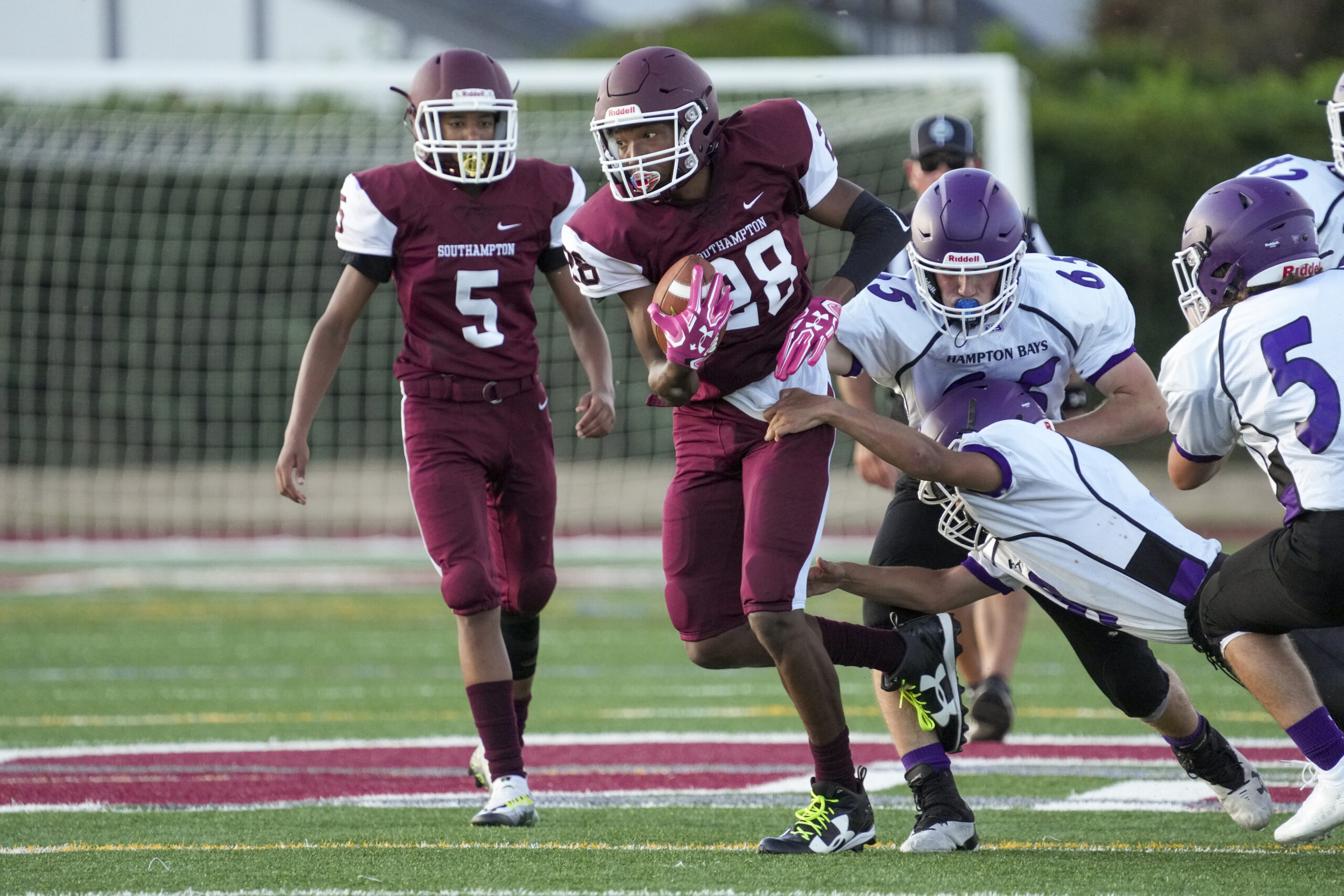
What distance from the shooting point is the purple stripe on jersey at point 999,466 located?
3650 millimetres

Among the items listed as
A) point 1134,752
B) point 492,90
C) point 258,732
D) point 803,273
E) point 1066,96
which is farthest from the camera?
point 1066,96

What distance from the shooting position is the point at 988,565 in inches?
154

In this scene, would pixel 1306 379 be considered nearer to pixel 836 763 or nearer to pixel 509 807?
pixel 836 763

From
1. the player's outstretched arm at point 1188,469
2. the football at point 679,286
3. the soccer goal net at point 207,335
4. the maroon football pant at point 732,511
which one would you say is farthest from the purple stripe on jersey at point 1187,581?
the soccer goal net at point 207,335

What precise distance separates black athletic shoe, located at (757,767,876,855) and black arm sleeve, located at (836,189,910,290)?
116 centimetres

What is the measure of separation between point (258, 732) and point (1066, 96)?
15.0m

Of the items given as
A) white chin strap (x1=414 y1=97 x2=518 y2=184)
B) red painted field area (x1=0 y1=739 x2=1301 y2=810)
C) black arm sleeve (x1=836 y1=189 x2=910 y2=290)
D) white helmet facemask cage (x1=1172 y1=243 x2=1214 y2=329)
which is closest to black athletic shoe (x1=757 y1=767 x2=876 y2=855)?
red painted field area (x1=0 y1=739 x2=1301 y2=810)

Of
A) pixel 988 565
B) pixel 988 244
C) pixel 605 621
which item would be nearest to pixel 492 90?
pixel 988 244

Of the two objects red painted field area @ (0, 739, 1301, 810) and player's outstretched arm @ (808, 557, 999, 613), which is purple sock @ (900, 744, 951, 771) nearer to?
player's outstretched arm @ (808, 557, 999, 613)

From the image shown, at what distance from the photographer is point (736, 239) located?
157 inches

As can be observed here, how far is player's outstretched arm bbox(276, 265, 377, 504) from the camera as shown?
15.0ft

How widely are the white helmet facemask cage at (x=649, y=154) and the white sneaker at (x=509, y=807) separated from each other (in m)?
→ 1.52

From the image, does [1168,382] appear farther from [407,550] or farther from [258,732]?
[407,550]

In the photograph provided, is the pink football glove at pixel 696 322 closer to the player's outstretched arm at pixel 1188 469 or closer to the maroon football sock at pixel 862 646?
the maroon football sock at pixel 862 646
